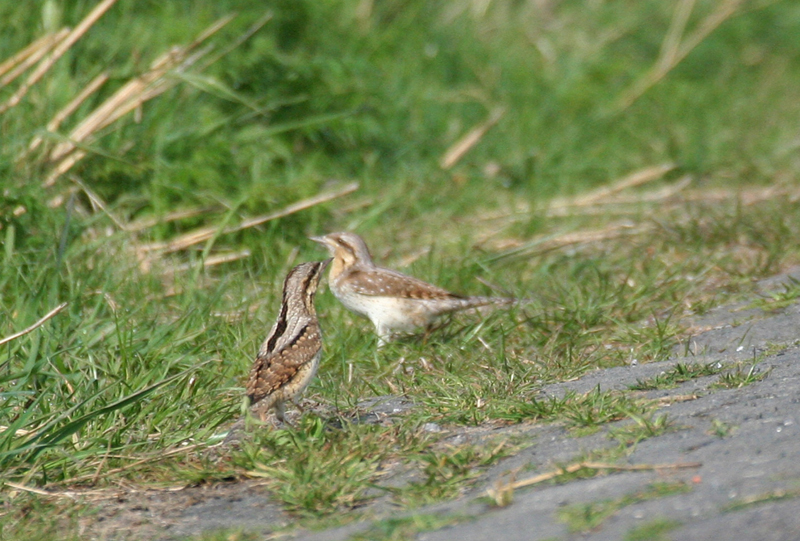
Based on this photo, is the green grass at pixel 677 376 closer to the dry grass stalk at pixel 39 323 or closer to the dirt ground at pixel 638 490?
the dirt ground at pixel 638 490

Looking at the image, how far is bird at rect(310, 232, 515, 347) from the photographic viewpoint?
6.71 metres

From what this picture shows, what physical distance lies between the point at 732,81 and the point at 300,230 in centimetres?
719

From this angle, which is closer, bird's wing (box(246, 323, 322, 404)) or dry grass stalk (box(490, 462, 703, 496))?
dry grass stalk (box(490, 462, 703, 496))

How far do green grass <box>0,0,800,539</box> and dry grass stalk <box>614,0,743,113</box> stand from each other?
151mm

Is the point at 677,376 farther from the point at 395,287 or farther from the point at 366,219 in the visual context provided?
the point at 366,219

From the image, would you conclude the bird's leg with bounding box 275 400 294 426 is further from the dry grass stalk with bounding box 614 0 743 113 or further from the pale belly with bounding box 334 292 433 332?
the dry grass stalk with bounding box 614 0 743 113

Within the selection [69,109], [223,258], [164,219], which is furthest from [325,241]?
Result: [69,109]

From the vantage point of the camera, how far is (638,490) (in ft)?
12.1

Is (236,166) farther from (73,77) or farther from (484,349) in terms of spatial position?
(484,349)

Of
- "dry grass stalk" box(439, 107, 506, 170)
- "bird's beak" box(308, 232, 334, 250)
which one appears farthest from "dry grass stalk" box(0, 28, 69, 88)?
"dry grass stalk" box(439, 107, 506, 170)

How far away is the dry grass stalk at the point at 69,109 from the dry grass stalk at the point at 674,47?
606cm

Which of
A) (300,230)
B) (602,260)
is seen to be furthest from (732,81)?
(300,230)

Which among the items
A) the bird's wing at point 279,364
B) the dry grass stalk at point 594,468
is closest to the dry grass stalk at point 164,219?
the bird's wing at point 279,364

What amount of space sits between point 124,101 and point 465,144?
365 cm
